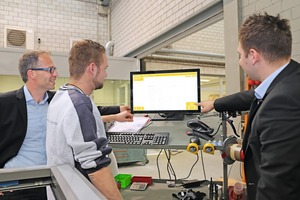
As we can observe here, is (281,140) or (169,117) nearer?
(281,140)

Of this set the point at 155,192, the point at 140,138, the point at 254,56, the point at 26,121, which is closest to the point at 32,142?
the point at 26,121

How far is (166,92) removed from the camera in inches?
86.0

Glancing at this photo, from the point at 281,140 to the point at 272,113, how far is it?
0.33 ft

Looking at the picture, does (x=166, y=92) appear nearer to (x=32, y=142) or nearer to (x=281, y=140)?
A: (x=32, y=142)

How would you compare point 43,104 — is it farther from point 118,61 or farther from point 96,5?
point 96,5

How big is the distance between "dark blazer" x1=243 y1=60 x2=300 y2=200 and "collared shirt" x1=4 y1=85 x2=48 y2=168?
1.44 m

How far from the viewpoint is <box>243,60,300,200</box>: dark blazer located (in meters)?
0.91

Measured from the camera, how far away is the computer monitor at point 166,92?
2119 mm

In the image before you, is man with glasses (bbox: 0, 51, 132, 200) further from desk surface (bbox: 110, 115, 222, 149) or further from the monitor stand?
the monitor stand

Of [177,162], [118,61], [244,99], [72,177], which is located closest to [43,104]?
[72,177]

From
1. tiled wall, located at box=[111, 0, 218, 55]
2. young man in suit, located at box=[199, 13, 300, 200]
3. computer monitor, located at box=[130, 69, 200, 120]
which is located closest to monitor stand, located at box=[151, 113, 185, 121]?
computer monitor, located at box=[130, 69, 200, 120]

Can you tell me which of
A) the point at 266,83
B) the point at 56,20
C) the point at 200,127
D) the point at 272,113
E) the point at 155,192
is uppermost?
the point at 56,20

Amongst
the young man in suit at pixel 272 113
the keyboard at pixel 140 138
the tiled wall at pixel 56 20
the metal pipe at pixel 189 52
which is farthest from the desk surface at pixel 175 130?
the tiled wall at pixel 56 20

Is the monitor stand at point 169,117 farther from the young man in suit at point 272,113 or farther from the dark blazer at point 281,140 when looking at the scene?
the dark blazer at point 281,140
